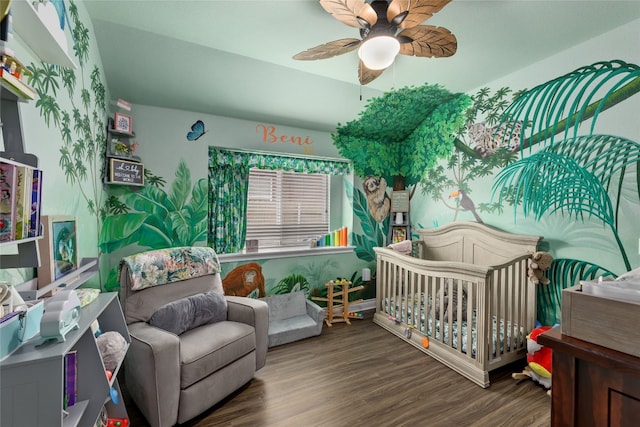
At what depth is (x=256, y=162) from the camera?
296cm

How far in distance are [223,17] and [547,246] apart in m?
3.06

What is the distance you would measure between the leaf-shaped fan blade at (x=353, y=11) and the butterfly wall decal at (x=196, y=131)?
1.83 meters

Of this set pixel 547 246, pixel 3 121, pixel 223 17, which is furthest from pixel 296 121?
pixel 547 246

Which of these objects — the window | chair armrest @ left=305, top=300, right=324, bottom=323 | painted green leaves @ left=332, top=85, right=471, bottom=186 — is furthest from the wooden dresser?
the window

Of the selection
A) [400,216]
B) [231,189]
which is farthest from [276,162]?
[400,216]

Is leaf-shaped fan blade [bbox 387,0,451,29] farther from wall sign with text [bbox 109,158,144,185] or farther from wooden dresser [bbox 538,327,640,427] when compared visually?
wall sign with text [bbox 109,158,144,185]

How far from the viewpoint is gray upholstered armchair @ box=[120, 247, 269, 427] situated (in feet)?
5.00

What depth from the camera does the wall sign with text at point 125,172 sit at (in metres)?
2.15

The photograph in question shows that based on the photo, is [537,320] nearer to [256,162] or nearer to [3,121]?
[256,162]

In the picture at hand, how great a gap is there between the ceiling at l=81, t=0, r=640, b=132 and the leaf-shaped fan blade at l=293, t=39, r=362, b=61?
34cm

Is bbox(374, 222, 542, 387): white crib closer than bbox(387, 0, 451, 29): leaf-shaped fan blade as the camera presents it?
No

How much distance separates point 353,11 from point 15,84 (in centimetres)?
132

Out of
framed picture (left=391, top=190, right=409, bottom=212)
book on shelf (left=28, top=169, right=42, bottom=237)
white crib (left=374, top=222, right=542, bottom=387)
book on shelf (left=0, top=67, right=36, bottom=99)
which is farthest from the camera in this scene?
framed picture (left=391, top=190, right=409, bottom=212)

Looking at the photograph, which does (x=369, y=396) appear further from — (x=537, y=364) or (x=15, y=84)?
(x=15, y=84)
